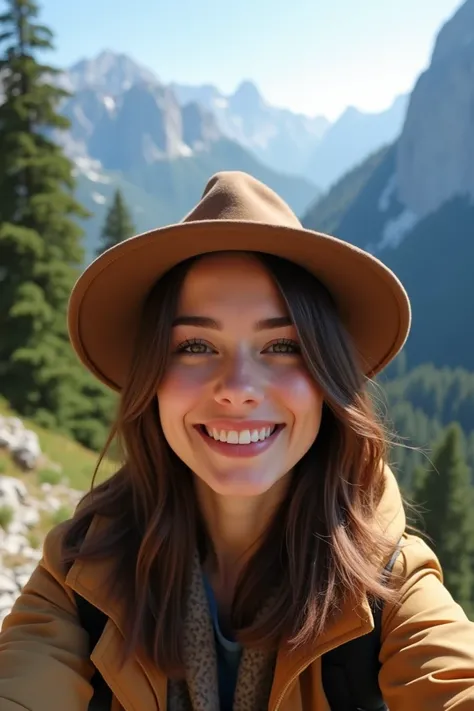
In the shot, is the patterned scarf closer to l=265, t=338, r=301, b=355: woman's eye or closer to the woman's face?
the woman's face

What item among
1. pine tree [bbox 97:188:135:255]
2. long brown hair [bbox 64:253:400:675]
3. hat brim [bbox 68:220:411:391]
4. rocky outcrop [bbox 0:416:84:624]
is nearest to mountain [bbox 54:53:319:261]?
pine tree [bbox 97:188:135:255]

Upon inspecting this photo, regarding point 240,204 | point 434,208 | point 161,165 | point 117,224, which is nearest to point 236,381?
point 240,204

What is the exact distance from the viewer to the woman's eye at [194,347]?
4.50 feet

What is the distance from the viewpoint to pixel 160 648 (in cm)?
139

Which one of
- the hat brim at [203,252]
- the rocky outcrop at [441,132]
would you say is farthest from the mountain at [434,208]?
the hat brim at [203,252]

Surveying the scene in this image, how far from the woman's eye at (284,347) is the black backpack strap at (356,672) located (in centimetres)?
54

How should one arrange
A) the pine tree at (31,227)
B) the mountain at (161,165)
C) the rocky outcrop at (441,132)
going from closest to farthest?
the pine tree at (31,227), the rocky outcrop at (441,132), the mountain at (161,165)

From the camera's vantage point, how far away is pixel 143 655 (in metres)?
1.38

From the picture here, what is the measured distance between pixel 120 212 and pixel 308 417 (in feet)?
63.3

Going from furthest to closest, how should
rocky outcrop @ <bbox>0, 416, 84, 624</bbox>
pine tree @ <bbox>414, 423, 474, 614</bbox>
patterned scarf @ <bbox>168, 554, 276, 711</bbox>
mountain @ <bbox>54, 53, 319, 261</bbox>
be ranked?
mountain @ <bbox>54, 53, 319, 261</bbox> < pine tree @ <bbox>414, 423, 474, 614</bbox> < rocky outcrop @ <bbox>0, 416, 84, 624</bbox> < patterned scarf @ <bbox>168, 554, 276, 711</bbox>

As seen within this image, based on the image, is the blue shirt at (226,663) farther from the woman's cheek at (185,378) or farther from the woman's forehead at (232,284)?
the woman's forehead at (232,284)

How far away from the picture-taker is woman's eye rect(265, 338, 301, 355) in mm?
1358

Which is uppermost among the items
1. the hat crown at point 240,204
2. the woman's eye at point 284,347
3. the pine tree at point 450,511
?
the hat crown at point 240,204

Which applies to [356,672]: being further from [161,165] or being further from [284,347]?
[161,165]
